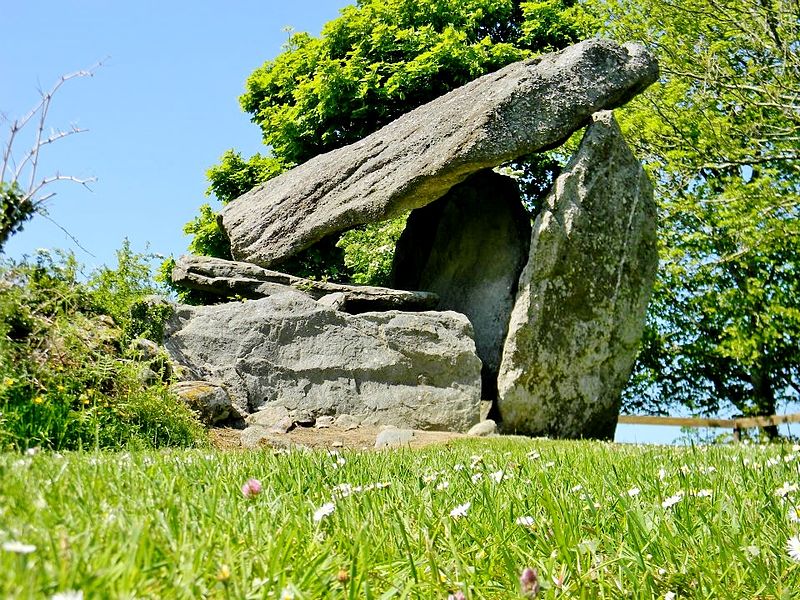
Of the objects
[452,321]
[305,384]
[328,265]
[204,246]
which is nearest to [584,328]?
[452,321]

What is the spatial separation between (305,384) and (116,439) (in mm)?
3255

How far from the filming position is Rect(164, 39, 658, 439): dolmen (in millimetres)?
10812

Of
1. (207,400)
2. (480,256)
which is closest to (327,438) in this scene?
(207,400)

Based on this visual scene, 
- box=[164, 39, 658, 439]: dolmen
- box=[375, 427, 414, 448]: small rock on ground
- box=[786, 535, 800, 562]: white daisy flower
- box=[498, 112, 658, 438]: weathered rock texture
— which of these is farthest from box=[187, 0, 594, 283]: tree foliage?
box=[786, 535, 800, 562]: white daisy flower

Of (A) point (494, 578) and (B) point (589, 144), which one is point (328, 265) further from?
(A) point (494, 578)

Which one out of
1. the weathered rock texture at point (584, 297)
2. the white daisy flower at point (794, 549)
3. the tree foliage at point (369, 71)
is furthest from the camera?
the tree foliage at point (369, 71)

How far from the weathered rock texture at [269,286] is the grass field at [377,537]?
8.39m

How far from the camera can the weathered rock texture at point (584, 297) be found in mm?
11180

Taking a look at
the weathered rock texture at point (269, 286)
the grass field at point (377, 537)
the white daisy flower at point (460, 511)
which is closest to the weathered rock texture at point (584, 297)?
the weathered rock texture at point (269, 286)

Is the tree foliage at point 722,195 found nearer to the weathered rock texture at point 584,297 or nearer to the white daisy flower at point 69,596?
the weathered rock texture at point 584,297

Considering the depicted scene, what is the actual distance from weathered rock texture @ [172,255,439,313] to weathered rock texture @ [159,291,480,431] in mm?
528

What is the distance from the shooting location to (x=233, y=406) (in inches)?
392

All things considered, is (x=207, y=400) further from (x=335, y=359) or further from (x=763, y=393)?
(x=763, y=393)

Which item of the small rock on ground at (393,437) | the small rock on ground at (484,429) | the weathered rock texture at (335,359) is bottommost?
the small rock on ground at (393,437)
